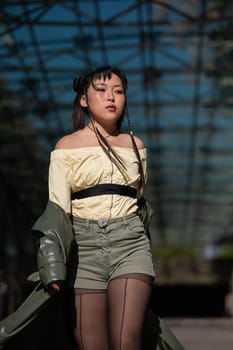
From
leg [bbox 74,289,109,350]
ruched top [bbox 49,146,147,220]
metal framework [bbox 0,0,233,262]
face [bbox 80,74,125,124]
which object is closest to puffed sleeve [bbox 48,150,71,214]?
ruched top [bbox 49,146,147,220]

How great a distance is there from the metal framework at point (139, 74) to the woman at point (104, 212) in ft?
33.7

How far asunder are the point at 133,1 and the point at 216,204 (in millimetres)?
18067

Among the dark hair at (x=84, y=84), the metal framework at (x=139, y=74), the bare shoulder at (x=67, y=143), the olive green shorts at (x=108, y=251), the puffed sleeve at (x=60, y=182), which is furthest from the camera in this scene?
the metal framework at (x=139, y=74)

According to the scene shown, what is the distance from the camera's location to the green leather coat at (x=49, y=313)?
304cm

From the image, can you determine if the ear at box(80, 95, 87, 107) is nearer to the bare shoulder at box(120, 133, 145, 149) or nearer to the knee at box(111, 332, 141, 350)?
the bare shoulder at box(120, 133, 145, 149)

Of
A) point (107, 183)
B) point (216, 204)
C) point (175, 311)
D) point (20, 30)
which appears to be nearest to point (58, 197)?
point (107, 183)

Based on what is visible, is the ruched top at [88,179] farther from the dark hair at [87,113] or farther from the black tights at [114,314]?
the black tights at [114,314]

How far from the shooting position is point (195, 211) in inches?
1330

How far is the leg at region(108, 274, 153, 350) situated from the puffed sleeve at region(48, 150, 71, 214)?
1.32ft

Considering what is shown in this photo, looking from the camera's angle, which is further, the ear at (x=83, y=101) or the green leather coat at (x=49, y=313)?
the ear at (x=83, y=101)

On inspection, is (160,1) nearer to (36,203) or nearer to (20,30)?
(20,30)

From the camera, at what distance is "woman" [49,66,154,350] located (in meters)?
3.08

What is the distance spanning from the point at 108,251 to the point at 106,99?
0.67 metres

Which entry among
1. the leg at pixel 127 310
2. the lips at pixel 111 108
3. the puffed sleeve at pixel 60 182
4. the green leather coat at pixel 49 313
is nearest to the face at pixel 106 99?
the lips at pixel 111 108
